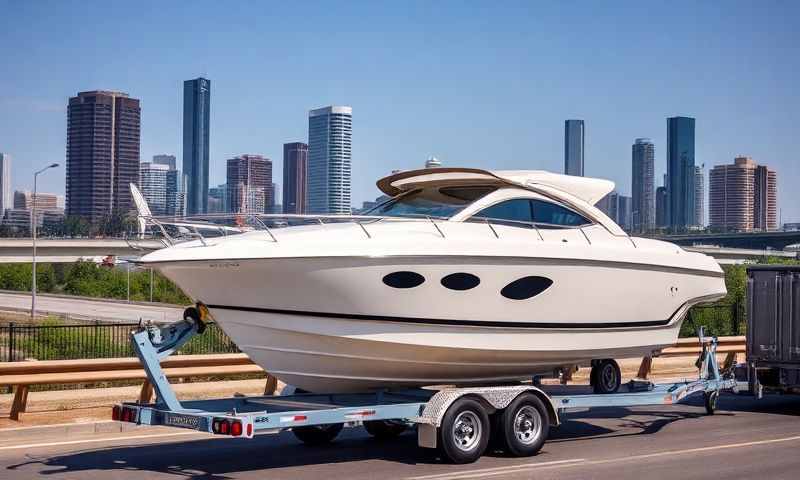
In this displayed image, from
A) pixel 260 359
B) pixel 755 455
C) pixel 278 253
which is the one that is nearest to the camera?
pixel 278 253

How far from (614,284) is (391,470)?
382 centimetres

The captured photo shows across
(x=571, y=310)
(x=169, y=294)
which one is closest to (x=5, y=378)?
(x=571, y=310)

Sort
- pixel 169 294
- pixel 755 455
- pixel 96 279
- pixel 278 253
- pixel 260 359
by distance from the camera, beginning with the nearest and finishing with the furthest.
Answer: pixel 278 253, pixel 260 359, pixel 755 455, pixel 169 294, pixel 96 279

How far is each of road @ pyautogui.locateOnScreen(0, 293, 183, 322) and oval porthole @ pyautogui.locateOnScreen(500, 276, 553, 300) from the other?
3034 centimetres

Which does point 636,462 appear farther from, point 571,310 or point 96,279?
point 96,279

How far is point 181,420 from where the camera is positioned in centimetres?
990

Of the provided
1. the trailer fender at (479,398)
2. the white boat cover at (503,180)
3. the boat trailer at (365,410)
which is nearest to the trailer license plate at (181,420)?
the boat trailer at (365,410)

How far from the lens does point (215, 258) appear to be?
10.1 metres

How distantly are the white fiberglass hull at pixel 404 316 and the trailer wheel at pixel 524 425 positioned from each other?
2.08 feet

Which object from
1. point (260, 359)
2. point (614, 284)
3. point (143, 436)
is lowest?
point (143, 436)

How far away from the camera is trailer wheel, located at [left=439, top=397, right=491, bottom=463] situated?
1074cm

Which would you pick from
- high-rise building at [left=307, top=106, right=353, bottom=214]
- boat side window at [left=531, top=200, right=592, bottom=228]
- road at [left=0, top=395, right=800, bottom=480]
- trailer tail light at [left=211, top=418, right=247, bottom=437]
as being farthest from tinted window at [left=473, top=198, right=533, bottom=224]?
high-rise building at [left=307, top=106, right=353, bottom=214]

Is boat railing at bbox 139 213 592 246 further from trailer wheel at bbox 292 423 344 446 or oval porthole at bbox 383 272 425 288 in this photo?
trailer wheel at bbox 292 423 344 446

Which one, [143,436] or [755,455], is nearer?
[755,455]
